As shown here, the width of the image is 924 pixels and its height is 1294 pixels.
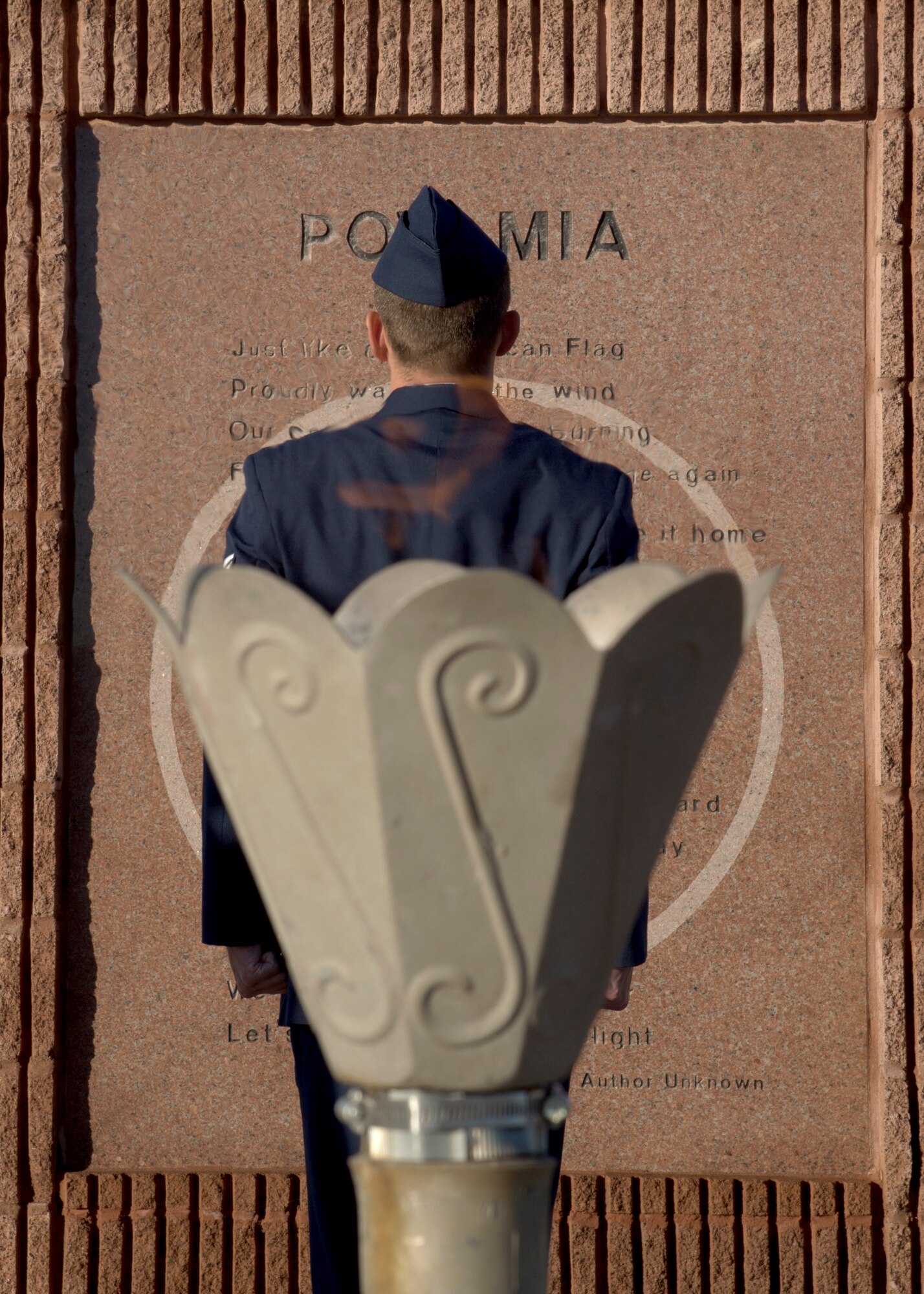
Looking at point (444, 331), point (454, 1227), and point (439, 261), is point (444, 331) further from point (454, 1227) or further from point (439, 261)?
point (454, 1227)

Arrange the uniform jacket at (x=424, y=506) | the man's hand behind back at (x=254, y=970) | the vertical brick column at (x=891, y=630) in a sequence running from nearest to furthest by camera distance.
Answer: the uniform jacket at (x=424, y=506), the man's hand behind back at (x=254, y=970), the vertical brick column at (x=891, y=630)

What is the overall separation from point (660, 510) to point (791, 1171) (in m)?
1.64

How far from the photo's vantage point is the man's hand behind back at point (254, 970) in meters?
2.02

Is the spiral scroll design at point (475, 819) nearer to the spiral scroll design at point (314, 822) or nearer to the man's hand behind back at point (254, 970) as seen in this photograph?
the spiral scroll design at point (314, 822)

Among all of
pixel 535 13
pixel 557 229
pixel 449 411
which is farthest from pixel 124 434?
pixel 449 411

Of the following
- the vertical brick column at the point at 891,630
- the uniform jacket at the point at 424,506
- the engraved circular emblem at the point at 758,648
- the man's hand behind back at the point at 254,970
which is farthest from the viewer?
the engraved circular emblem at the point at 758,648

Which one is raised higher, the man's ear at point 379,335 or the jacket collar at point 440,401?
the man's ear at point 379,335

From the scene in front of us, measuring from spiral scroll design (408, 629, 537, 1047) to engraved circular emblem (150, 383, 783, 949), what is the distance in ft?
7.15

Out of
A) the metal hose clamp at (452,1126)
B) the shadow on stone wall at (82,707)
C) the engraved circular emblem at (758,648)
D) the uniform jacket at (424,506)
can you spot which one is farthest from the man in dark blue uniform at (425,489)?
the shadow on stone wall at (82,707)

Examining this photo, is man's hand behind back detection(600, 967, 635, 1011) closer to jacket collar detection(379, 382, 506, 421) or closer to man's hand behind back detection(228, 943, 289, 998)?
man's hand behind back detection(228, 943, 289, 998)

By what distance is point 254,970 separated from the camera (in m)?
2.02

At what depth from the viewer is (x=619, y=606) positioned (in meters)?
1.38

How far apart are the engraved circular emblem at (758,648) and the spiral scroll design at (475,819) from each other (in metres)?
2.18

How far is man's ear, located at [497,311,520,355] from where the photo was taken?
2.01m
